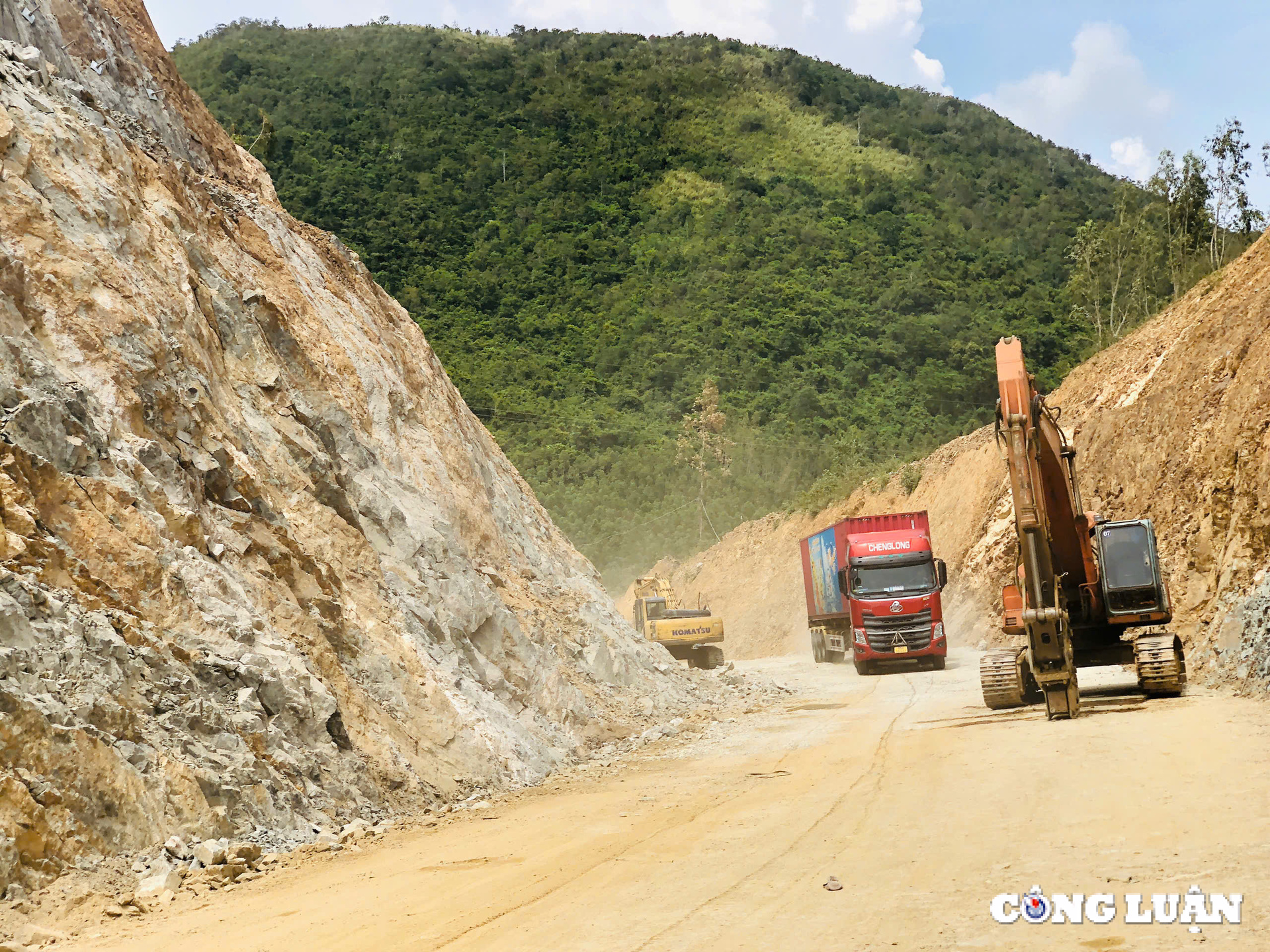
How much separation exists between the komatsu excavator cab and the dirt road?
3088mm

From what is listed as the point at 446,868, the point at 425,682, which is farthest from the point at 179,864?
the point at 425,682

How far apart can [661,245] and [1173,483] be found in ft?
203

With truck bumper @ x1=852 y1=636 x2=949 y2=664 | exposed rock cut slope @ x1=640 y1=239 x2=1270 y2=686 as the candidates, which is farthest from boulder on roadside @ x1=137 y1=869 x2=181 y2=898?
truck bumper @ x1=852 y1=636 x2=949 y2=664

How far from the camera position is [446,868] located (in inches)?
361

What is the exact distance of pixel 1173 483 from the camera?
25875 millimetres

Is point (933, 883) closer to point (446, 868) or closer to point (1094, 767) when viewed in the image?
point (446, 868)

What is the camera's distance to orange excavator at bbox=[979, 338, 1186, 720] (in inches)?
594

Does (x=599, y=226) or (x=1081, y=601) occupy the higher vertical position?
(x=599, y=226)

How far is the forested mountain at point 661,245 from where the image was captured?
221 feet

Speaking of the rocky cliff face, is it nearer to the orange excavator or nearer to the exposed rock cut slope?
the orange excavator

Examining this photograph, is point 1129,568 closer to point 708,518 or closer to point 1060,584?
point 1060,584

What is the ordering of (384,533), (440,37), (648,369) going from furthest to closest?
(440,37) < (648,369) < (384,533)

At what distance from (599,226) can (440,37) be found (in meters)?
38.2

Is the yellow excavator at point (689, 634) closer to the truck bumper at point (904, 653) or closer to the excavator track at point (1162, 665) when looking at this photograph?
the truck bumper at point (904, 653)
